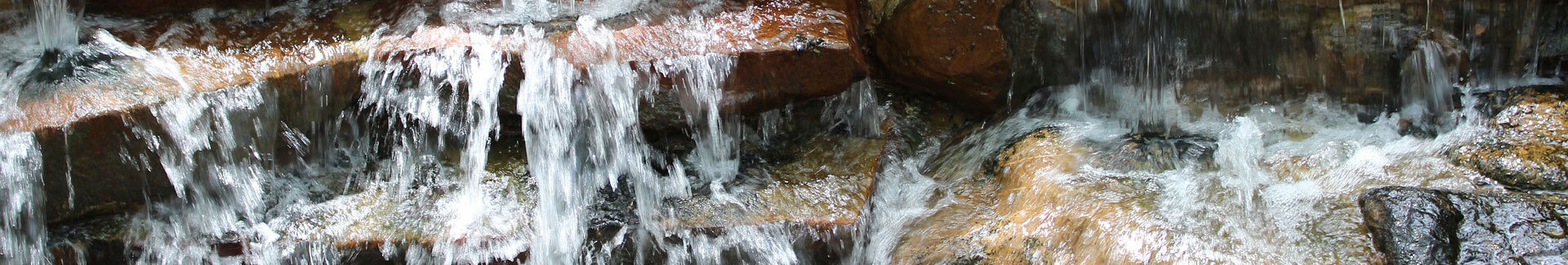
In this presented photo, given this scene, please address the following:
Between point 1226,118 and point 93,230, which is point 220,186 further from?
point 1226,118

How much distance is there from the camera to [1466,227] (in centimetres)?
231

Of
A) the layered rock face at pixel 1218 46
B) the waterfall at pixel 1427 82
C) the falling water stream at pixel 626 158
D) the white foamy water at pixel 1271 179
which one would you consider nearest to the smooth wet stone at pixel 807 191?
the falling water stream at pixel 626 158

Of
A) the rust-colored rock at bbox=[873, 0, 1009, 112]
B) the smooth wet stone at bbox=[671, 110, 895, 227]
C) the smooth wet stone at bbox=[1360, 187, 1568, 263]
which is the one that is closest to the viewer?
the smooth wet stone at bbox=[1360, 187, 1568, 263]

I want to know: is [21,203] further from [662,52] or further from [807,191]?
[807,191]

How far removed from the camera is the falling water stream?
285 centimetres


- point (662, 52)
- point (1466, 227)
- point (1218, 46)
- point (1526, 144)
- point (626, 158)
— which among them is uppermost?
point (662, 52)

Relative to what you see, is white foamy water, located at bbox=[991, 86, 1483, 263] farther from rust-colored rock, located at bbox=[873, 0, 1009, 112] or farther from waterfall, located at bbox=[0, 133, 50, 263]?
waterfall, located at bbox=[0, 133, 50, 263]

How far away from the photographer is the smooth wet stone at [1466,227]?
2.22 meters

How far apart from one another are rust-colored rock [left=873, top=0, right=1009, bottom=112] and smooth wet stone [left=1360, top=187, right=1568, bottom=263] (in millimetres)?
1276

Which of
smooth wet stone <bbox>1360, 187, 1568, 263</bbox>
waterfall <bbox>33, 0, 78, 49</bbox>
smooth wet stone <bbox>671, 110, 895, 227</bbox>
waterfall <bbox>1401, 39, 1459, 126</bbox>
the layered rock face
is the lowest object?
smooth wet stone <bbox>1360, 187, 1568, 263</bbox>

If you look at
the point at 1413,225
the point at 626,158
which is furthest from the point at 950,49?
the point at 1413,225

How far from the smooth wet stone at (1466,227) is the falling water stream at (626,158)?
16cm

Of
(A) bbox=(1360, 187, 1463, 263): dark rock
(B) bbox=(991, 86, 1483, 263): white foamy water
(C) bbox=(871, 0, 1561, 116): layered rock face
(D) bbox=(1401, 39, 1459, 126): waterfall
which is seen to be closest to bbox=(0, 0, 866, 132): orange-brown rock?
(C) bbox=(871, 0, 1561, 116): layered rock face

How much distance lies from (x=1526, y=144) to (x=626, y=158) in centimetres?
265
